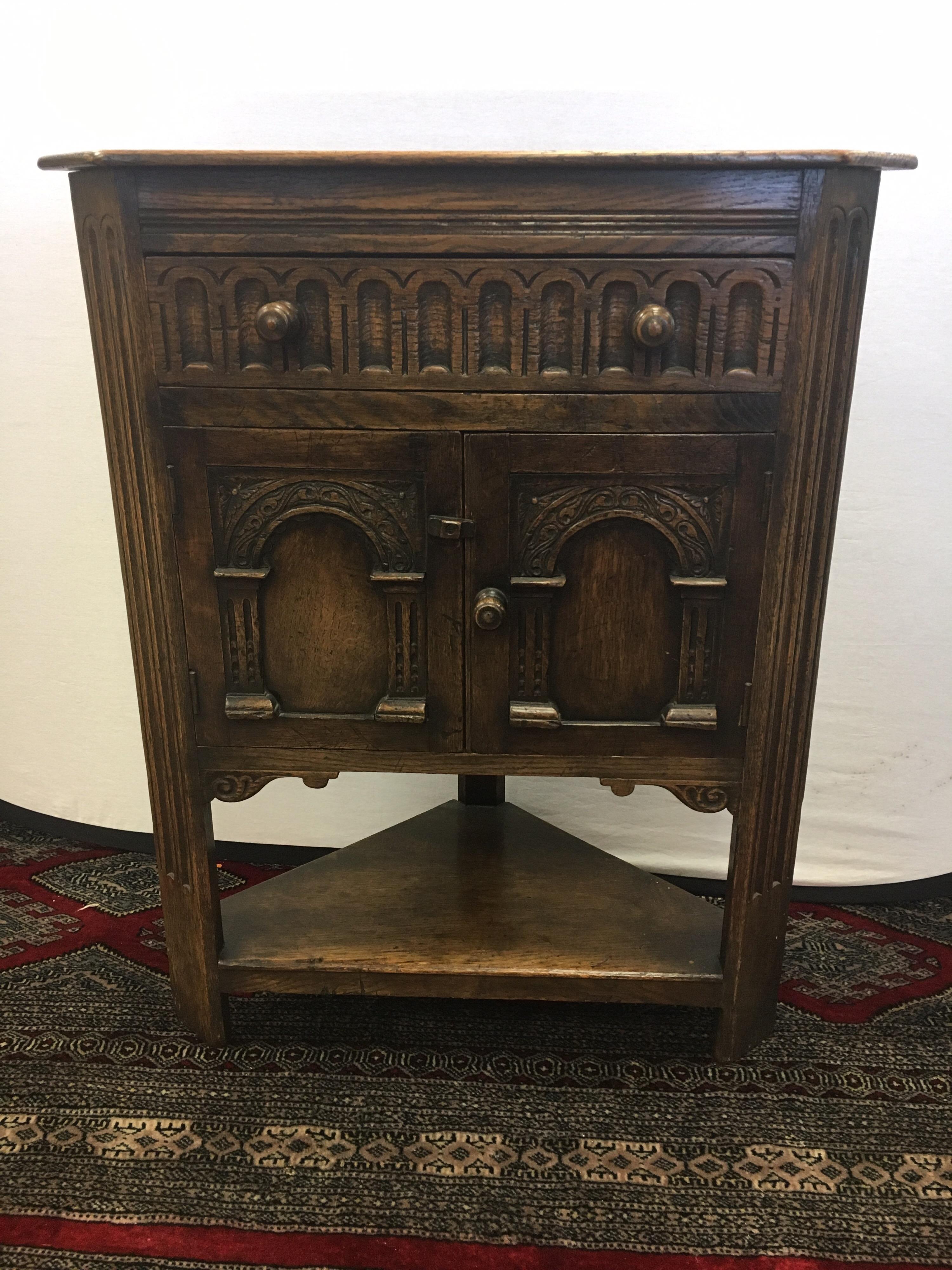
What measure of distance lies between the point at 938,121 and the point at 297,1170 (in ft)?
6.86

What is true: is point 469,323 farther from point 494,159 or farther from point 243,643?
point 243,643

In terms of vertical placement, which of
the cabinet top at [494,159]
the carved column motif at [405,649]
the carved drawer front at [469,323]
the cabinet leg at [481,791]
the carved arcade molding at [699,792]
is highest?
the cabinet top at [494,159]

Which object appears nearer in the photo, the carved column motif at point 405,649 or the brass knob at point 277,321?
the brass knob at point 277,321

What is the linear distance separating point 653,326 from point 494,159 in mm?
292

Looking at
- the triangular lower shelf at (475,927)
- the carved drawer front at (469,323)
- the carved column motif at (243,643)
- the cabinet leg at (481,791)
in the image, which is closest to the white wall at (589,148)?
the cabinet leg at (481,791)

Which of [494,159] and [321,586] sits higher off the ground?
[494,159]

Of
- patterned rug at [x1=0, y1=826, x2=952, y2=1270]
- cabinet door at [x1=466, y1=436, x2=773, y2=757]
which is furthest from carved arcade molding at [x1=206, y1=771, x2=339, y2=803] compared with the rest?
patterned rug at [x1=0, y1=826, x2=952, y2=1270]

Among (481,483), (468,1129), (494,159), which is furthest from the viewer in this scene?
(468,1129)

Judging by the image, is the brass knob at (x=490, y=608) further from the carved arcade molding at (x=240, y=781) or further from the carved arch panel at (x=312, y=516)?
the carved arcade molding at (x=240, y=781)

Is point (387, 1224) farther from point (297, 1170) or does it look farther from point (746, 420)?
point (746, 420)

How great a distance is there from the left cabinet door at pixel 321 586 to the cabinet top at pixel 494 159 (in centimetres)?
34

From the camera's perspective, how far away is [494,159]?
1.19 m

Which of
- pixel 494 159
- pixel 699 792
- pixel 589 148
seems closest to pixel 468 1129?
pixel 699 792

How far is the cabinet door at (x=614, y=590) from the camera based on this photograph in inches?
51.6
